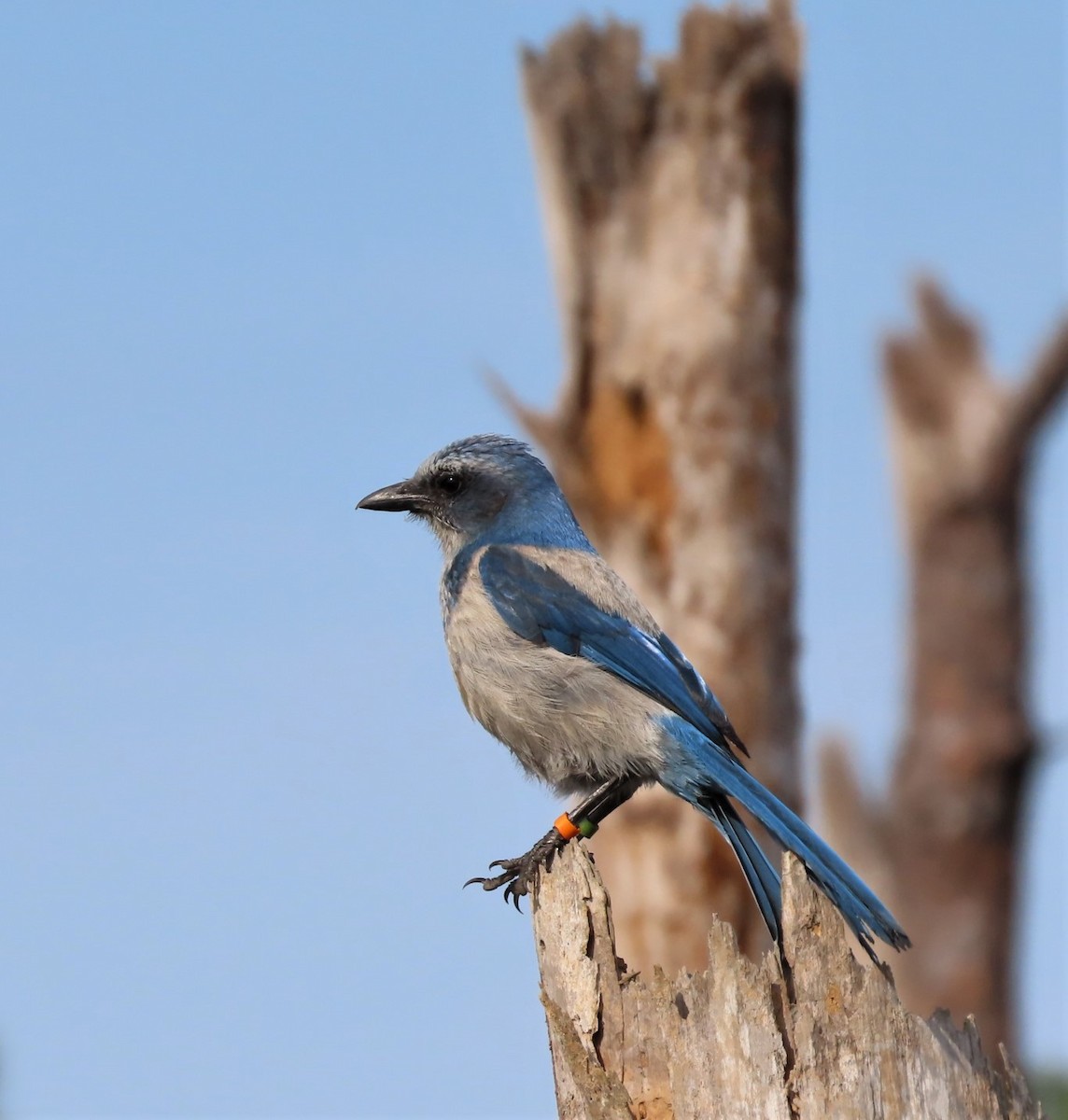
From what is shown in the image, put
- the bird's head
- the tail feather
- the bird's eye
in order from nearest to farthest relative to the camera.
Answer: the tail feather, the bird's head, the bird's eye

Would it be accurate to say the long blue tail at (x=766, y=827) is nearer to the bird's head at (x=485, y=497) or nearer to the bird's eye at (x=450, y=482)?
the bird's head at (x=485, y=497)

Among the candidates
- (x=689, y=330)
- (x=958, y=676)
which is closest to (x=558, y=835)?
(x=689, y=330)

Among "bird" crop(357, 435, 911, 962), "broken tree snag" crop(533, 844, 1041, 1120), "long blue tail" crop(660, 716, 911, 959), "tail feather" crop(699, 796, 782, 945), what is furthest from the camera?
"bird" crop(357, 435, 911, 962)

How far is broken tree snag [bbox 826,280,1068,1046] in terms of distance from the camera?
13461 millimetres

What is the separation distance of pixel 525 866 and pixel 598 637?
33.2 inches

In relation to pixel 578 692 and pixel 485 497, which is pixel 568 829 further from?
pixel 485 497

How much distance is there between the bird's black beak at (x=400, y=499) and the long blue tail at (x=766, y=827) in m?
1.58

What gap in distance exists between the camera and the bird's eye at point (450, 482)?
6.38m

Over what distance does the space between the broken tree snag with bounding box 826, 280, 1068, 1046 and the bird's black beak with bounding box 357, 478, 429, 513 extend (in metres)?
8.20

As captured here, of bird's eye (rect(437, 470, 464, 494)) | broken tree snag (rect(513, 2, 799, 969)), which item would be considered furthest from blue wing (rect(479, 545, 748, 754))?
broken tree snag (rect(513, 2, 799, 969))

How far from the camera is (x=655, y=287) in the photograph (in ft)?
29.7

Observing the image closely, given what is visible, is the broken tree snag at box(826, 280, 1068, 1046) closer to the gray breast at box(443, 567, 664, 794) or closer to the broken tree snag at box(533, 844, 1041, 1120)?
the gray breast at box(443, 567, 664, 794)

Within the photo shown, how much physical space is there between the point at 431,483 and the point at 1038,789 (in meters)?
8.69

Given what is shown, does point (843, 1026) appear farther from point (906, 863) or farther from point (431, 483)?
point (906, 863)
